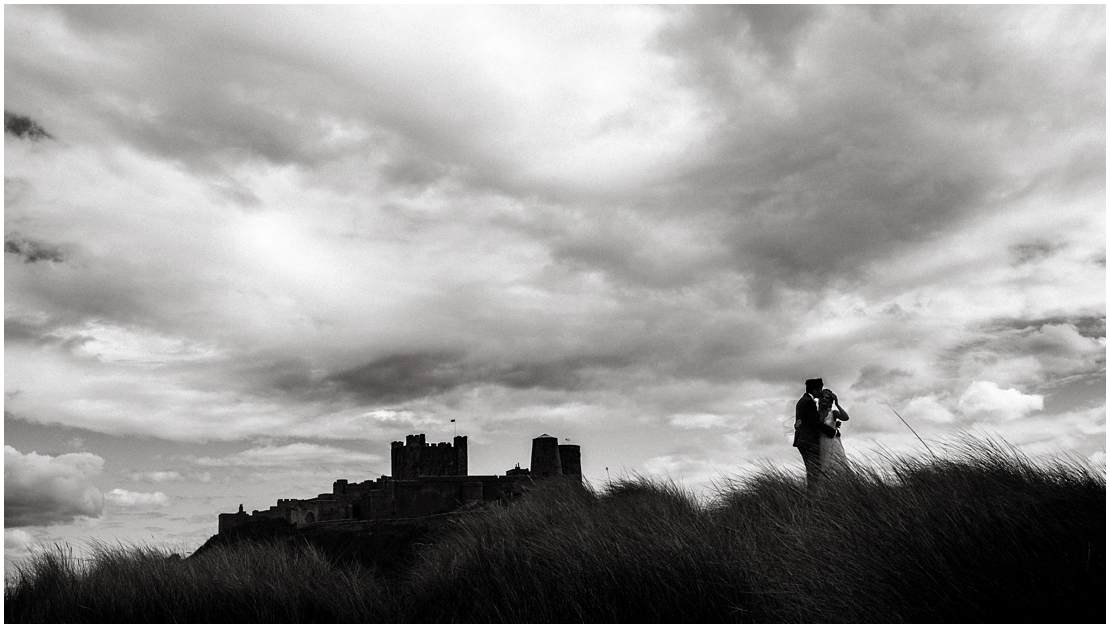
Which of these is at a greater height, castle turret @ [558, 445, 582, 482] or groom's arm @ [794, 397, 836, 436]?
castle turret @ [558, 445, 582, 482]

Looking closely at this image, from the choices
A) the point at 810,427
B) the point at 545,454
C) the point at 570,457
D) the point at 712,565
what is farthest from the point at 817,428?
the point at 570,457

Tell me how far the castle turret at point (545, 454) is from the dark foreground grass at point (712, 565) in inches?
971

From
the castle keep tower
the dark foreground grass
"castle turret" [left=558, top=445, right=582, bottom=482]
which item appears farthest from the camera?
the castle keep tower

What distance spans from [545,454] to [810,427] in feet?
99.5

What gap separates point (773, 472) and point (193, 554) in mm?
10742

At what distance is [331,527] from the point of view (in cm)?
3244

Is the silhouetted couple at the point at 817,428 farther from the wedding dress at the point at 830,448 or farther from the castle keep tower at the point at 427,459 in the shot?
the castle keep tower at the point at 427,459

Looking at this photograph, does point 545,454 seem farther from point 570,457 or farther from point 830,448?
point 830,448

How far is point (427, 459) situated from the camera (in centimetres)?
4809

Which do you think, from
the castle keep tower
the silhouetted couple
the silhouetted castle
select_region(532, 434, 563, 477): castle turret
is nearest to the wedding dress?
the silhouetted couple

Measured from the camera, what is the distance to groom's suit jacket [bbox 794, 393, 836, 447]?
8898 millimetres

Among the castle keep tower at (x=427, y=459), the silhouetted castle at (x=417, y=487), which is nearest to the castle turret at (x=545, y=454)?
the silhouetted castle at (x=417, y=487)

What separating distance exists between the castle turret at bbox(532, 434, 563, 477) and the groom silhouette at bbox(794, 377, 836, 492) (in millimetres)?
29685

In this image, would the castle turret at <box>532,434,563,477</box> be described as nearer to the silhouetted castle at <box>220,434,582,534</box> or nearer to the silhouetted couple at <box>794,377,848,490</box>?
the silhouetted castle at <box>220,434,582,534</box>
